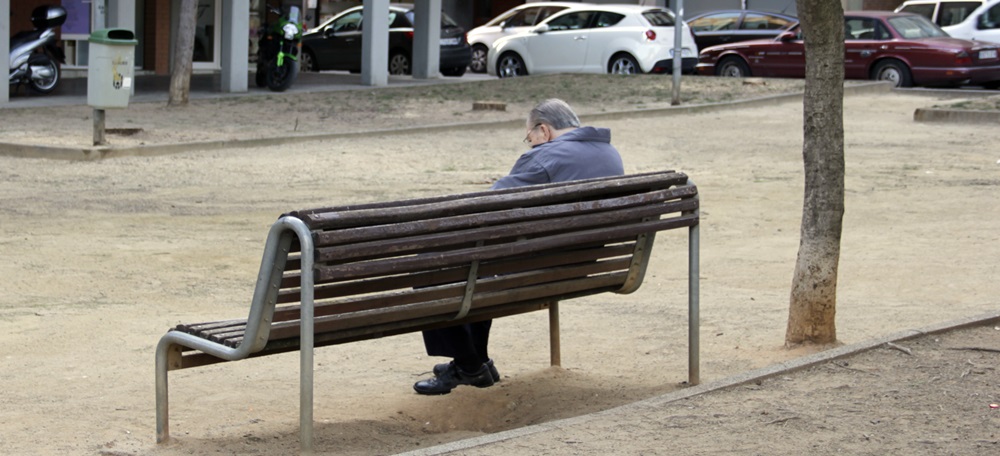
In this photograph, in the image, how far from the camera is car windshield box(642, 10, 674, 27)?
26.6 m

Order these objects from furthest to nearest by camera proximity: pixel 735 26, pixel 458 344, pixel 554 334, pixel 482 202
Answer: pixel 735 26
pixel 554 334
pixel 458 344
pixel 482 202

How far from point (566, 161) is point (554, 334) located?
0.84m

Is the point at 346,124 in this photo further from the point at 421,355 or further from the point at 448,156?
the point at 421,355

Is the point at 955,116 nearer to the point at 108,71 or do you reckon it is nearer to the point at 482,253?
the point at 108,71

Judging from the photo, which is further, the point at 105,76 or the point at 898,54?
the point at 898,54

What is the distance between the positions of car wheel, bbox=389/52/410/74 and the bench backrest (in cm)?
2346

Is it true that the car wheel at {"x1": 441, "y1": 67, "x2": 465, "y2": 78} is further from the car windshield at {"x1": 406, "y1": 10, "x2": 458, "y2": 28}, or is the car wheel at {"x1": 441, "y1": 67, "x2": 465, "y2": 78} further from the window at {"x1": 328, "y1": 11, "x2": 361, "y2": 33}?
the window at {"x1": 328, "y1": 11, "x2": 361, "y2": 33}

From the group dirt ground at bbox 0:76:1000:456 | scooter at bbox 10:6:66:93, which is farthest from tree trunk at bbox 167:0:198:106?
dirt ground at bbox 0:76:1000:456

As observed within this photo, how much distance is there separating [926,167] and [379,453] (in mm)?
10376

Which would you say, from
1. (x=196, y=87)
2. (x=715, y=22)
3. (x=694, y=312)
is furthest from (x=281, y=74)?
(x=694, y=312)

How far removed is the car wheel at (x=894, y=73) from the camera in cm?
2469

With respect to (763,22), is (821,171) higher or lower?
lower

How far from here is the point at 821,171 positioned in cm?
639

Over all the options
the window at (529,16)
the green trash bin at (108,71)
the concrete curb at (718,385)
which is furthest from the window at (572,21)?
the concrete curb at (718,385)
